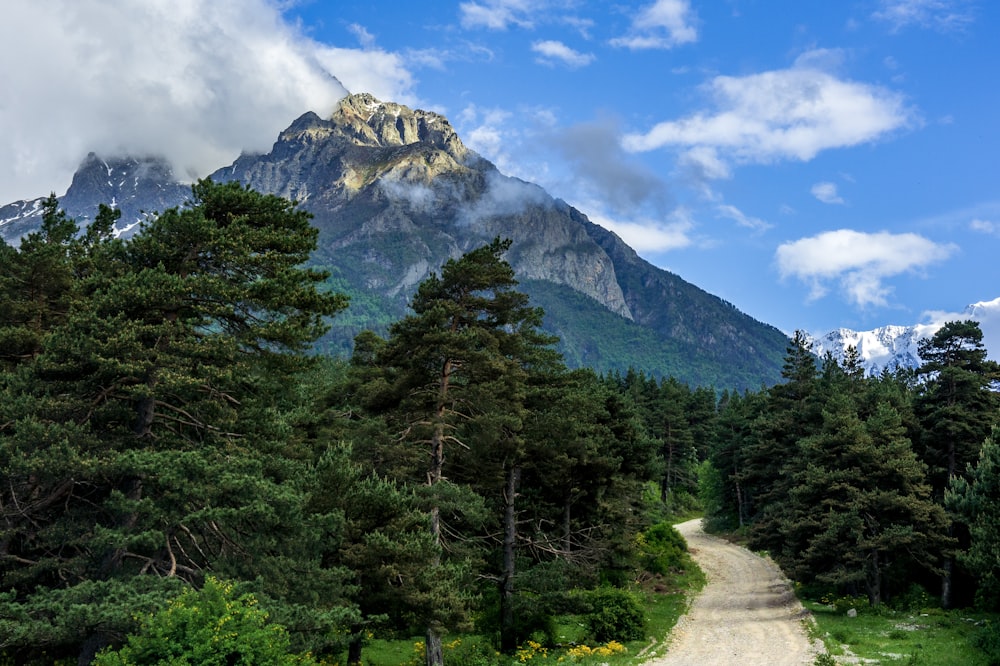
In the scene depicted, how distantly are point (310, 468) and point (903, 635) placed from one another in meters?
24.1

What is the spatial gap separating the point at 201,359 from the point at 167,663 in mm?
7862

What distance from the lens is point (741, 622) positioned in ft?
99.6

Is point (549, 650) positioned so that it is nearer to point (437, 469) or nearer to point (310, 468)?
point (437, 469)

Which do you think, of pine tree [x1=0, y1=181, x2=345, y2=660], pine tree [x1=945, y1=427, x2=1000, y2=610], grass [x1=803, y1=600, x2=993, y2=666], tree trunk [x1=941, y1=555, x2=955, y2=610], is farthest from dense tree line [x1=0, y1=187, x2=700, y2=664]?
tree trunk [x1=941, y1=555, x2=955, y2=610]

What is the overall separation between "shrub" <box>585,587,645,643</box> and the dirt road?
5.30 feet

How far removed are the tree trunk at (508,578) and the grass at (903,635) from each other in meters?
11.9

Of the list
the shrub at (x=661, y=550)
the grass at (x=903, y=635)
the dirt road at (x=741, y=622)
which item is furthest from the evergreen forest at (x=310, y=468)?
the shrub at (x=661, y=550)

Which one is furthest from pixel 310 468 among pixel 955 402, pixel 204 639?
pixel 955 402

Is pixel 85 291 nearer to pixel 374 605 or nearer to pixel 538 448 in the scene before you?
pixel 374 605

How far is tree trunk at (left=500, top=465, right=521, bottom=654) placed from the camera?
25.2 m

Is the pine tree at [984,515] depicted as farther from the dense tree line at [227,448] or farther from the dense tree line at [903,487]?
the dense tree line at [227,448]

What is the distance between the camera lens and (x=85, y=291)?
1778 centimetres

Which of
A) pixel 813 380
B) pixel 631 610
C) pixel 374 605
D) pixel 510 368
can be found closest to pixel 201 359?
pixel 374 605

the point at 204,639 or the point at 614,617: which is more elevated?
the point at 204,639
